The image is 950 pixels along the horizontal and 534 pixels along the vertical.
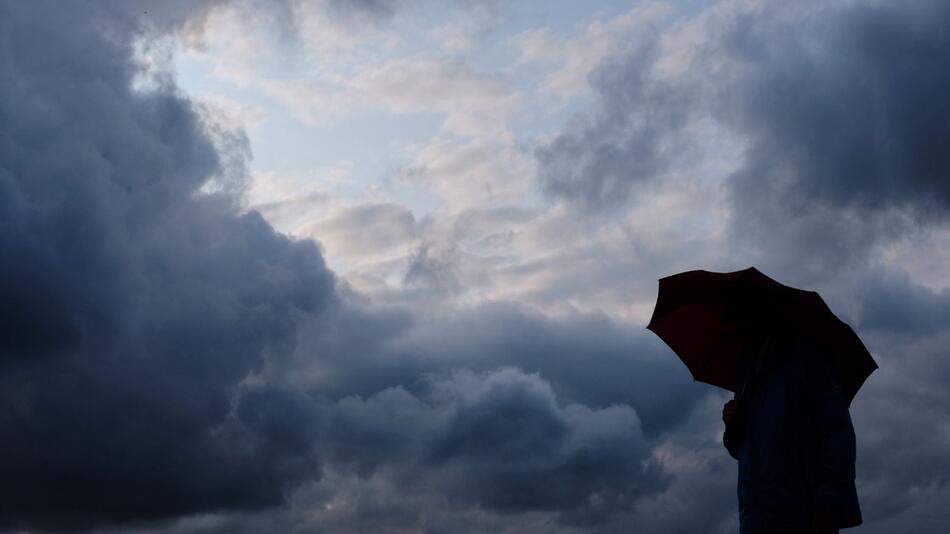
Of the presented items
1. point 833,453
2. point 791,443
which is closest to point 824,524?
point 833,453

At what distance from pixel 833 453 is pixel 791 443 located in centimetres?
45

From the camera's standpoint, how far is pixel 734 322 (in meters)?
9.07

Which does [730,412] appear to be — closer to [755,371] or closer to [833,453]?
[755,371]

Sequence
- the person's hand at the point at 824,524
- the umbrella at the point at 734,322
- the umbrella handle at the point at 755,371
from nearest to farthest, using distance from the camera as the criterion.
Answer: the person's hand at the point at 824,524, the umbrella at the point at 734,322, the umbrella handle at the point at 755,371

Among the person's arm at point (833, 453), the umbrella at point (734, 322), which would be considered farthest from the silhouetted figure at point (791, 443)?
the umbrella at point (734, 322)

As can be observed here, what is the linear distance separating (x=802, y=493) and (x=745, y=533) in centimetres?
58

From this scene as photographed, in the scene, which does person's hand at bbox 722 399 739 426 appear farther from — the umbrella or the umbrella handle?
the umbrella

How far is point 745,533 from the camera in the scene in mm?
7828

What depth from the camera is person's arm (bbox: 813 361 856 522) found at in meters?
7.38

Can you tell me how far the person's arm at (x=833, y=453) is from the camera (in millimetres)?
7383

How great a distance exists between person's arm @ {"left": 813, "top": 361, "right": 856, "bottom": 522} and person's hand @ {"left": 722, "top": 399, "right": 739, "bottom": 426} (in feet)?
2.36

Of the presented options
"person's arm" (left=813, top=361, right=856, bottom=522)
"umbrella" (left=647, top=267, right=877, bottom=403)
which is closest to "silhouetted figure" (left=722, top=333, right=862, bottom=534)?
"person's arm" (left=813, top=361, right=856, bottom=522)

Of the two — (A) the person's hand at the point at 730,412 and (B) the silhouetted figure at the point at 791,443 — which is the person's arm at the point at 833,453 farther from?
(A) the person's hand at the point at 730,412

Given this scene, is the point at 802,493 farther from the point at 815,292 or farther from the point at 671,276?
the point at 671,276
